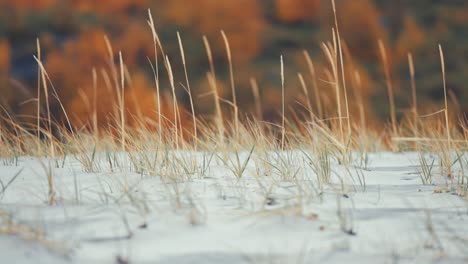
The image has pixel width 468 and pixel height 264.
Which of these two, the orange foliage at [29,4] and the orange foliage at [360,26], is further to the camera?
the orange foliage at [29,4]

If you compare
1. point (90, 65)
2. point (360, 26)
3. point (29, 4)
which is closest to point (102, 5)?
point (29, 4)

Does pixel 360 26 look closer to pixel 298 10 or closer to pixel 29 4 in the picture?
pixel 298 10

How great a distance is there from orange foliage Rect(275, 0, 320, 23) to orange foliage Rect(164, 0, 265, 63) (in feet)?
5.42

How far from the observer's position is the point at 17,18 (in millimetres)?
29953

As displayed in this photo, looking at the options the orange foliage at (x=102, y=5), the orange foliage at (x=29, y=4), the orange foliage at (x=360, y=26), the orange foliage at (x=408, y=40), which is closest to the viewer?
Answer: the orange foliage at (x=408, y=40)

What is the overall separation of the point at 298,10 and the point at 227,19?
5.44 metres

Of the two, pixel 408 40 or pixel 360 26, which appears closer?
pixel 408 40

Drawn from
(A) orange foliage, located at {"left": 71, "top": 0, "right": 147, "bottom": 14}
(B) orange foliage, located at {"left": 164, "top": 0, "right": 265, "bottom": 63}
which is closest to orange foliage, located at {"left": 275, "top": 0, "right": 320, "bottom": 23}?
(B) orange foliage, located at {"left": 164, "top": 0, "right": 265, "bottom": 63}

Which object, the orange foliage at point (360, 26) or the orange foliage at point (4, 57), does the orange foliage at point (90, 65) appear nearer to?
the orange foliage at point (4, 57)

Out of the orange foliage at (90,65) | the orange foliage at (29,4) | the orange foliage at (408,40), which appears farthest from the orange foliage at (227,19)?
the orange foliage at (408,40)

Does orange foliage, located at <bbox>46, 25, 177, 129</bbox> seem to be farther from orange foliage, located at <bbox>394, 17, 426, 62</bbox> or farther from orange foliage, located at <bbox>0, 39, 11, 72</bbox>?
orange foliage, located at <bbox>394, 17, 426, 62</bbox>

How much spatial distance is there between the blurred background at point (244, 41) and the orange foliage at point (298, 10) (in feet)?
0.24

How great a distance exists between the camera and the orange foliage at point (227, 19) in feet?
108

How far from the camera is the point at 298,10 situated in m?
35.7
